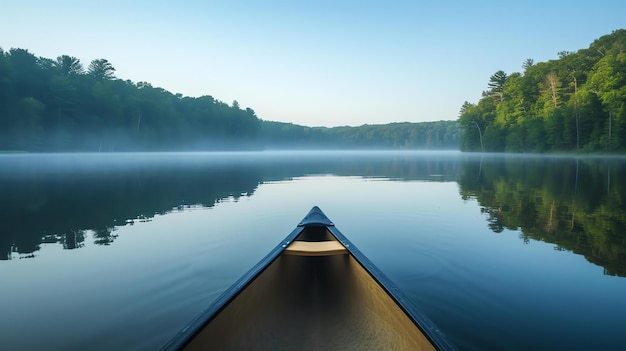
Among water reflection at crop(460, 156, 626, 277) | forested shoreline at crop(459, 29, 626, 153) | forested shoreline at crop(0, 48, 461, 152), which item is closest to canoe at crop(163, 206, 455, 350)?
water reflection at crop(460, 156, 626, 277)

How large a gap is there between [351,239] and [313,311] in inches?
198

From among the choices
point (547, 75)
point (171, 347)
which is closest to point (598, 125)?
point (547, 75)

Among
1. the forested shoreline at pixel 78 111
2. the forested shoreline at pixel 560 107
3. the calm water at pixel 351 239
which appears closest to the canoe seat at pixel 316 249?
the calm water at pixel 351 239

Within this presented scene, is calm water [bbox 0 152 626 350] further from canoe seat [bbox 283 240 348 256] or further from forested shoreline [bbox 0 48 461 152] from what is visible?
forested shoreline [bbox 0 48 461 152]

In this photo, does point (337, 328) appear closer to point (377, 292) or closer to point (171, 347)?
point (377, 292)

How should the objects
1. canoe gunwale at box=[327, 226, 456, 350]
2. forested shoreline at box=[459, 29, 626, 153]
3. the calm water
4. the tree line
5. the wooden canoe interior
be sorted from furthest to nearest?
the tree line < forested shoreline at box=[459, 29, 626, 153] < the calm water < the wooden canoe interior < canoe gunwale at box=[327, 226, 456, 350]

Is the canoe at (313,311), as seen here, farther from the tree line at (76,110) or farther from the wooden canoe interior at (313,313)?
the tree line at (76,110)

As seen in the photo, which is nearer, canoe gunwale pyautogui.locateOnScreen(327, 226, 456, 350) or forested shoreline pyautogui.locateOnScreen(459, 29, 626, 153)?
canoe gunwale pyautogui.locateOnScreen(327, 226, 456, 350)

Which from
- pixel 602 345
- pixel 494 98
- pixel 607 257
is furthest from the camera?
pixel 494 98

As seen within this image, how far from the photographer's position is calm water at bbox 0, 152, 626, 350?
450cm

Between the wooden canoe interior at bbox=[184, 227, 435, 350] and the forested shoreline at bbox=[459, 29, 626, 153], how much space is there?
72647 millimetres

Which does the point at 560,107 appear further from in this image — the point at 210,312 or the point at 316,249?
the point at 210,312

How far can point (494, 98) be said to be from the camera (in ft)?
347

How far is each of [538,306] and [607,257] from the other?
155 inches
